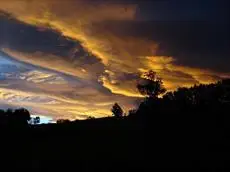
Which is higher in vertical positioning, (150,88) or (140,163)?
(150,88)

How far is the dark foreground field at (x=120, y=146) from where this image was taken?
3394cm

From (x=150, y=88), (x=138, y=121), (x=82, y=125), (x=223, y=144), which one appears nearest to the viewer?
(x=223, y=144)

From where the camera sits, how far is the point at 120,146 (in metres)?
39.8

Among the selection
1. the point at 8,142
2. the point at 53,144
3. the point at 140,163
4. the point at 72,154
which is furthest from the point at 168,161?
the point at 8,142

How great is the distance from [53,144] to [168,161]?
14.7 m

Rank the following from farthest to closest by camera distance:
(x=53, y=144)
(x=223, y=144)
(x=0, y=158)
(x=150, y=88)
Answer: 1. (x=150, y=88)
2. (x=53, y=144)
3. (x=0, y=158)
4. (x=223, y=144)

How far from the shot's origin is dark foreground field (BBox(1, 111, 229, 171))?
33.9 meters

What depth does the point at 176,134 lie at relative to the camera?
41.0m

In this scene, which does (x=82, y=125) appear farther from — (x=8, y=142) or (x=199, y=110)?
(x=199, y=110)

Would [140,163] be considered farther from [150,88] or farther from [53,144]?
[150,88]

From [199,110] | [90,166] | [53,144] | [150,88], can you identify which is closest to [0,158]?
[53,144]

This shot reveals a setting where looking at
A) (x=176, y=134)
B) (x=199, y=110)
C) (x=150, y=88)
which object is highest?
(x=150, y=88)

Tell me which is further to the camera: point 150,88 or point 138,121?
point 150,88

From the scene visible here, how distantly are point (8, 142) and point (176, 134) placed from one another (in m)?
17.0
